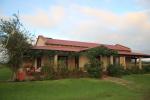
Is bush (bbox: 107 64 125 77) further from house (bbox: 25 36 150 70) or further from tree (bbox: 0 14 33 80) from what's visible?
tree (bbox: 0 14 33 80)

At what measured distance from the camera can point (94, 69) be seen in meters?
28.8

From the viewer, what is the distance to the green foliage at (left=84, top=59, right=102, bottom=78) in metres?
28.8

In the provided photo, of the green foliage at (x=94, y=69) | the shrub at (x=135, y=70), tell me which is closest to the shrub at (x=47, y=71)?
the green foliage at (x=94, y=69)

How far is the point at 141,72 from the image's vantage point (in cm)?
3656

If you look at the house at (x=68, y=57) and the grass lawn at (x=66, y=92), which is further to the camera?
the house at (x=68, y=57)

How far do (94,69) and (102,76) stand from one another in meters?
1.64

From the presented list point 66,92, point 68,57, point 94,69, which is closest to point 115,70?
point 94,69

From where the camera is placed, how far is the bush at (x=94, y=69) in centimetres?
2883

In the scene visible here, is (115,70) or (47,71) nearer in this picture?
(47,71)

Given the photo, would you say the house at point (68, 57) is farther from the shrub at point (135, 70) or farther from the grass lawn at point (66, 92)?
the grass lawn at point (66, 92)

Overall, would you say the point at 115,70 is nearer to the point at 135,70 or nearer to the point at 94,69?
the point at 94,69

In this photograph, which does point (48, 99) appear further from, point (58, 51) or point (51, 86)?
point (58, 51)

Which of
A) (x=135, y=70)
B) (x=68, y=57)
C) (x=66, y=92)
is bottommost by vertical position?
(x=66, y=92)

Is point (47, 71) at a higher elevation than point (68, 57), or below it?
below
